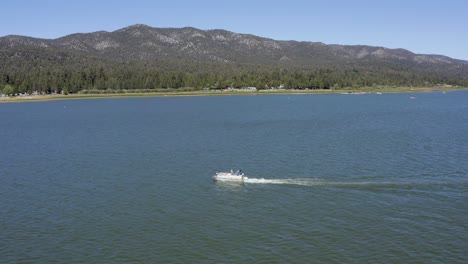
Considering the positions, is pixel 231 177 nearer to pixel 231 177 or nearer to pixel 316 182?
pixel 231 177

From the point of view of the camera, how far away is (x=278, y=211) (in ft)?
133

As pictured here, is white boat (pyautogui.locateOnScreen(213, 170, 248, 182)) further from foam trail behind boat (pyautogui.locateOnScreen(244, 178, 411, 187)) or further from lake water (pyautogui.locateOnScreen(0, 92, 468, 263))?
lake water (pyautogui.locateOnScreen(0, 92, 468, 263))

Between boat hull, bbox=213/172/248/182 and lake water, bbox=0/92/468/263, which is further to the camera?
boat hull, bbox=213/172/248/182

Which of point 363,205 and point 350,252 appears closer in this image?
point 350,252

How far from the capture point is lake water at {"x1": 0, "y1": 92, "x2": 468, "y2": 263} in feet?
109

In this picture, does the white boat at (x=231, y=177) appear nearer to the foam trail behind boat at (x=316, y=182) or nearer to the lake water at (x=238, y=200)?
the foam trail behind boat at (x=316, y=182)

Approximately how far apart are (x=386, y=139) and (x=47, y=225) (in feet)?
193

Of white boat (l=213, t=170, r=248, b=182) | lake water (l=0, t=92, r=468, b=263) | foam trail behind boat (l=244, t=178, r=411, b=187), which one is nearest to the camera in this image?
lake water (l=0, t=92, r=468, b=263)

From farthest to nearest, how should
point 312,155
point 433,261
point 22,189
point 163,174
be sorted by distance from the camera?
point 312,155 < point 163,174 < point 22,189 < point 433,261

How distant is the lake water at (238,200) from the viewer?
33094 mm

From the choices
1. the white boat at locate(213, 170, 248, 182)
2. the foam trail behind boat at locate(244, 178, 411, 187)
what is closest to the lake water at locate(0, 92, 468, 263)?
the foam trail behind boat at locate(244, 178, 411, 187)

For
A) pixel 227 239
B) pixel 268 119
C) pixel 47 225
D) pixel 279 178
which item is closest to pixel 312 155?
pixel 279 178

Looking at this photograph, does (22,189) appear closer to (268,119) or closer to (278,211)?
(278,211)

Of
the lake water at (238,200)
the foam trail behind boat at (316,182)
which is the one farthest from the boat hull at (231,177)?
the lake water at (238,200)
